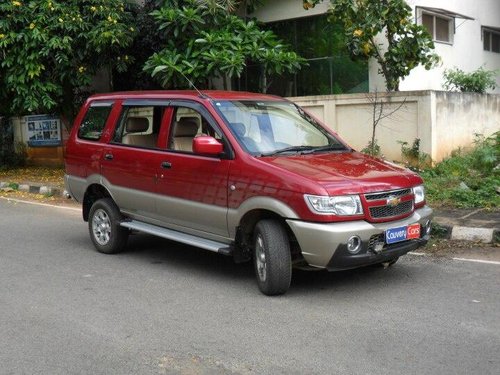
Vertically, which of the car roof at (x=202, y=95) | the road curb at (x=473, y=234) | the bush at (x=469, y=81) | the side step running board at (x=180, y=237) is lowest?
the road curb at (x=473, y=234)

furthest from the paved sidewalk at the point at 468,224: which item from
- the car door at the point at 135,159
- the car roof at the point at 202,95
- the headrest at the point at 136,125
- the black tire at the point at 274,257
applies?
the headrest at the point at 136,125

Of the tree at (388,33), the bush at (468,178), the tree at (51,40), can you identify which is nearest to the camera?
the bush at (468,178)

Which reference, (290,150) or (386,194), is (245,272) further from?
(386,194)

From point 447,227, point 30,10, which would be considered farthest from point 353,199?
point 30,10

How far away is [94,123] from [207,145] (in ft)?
8.64

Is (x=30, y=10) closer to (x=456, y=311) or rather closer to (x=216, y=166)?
(x=216, y=166)

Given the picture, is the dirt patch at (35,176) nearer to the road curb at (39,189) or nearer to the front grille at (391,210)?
the road curb at (39,189)

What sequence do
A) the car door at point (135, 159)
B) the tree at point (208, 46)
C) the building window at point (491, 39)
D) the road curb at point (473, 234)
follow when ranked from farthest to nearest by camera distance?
1. the building window at point (491, 39)
2. the tree at point (208, 46)
3. the road curb at point (473, 234)
4. the car door at point (135, 159)

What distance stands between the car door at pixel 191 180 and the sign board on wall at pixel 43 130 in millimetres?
11550

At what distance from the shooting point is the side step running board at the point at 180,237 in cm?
594

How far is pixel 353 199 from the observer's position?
5207mm

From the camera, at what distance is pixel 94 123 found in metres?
7.81

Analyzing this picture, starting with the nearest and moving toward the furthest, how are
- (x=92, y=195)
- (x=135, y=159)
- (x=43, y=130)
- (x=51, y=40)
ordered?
(x=135, y=159) < (x=92, y=195) < (x=51, y=40) < (x=43, y=130)

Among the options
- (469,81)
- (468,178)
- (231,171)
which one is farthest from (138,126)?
(469,81)
